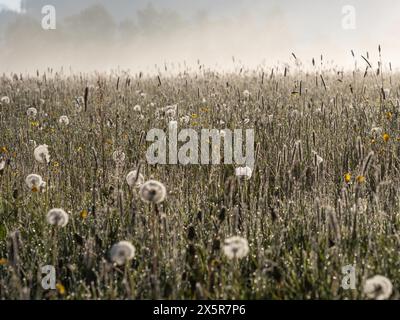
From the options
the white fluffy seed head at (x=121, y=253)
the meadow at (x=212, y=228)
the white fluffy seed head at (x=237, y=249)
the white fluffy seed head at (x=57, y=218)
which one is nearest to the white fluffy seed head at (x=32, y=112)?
the meadow at (x=212, y=228)

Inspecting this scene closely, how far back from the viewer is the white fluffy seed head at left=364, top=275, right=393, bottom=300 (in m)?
1.82

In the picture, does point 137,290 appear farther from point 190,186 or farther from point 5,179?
point 5,179

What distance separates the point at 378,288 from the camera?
1840mm

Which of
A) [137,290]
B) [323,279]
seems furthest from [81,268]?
[323,279]

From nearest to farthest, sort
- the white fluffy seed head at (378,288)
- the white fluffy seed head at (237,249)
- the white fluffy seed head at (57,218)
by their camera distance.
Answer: the white fluffy seed head at (378,288)
the white fluffy seed head at (237,249)
the white fluffy seed head at (57,218)

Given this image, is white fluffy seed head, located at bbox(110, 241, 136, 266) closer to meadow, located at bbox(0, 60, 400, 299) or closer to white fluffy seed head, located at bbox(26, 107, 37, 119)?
meadow, located at bbox(0, 60, 400, 299)

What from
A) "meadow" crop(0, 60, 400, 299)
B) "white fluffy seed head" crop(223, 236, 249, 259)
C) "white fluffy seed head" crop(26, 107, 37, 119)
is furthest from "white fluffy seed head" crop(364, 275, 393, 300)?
"white fluffy seed head" crop(26, 107, 37, 119)

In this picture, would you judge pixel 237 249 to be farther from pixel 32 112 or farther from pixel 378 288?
pixel 32 112

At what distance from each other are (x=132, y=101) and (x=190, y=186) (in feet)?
14.7

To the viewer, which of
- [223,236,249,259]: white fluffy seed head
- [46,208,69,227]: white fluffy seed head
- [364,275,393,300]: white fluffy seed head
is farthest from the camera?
[46,208,69,227]: white fluffy seed head

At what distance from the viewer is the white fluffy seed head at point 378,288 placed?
182 centimetres

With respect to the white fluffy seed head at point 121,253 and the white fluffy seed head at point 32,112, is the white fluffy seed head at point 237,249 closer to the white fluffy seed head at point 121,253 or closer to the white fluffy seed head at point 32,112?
the white fluffy seed head at point 121,253

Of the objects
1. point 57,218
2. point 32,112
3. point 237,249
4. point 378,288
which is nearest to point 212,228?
point 237,249

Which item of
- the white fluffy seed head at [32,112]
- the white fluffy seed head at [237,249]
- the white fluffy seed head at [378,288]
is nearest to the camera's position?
the white fluffy seed head at [378,288]
